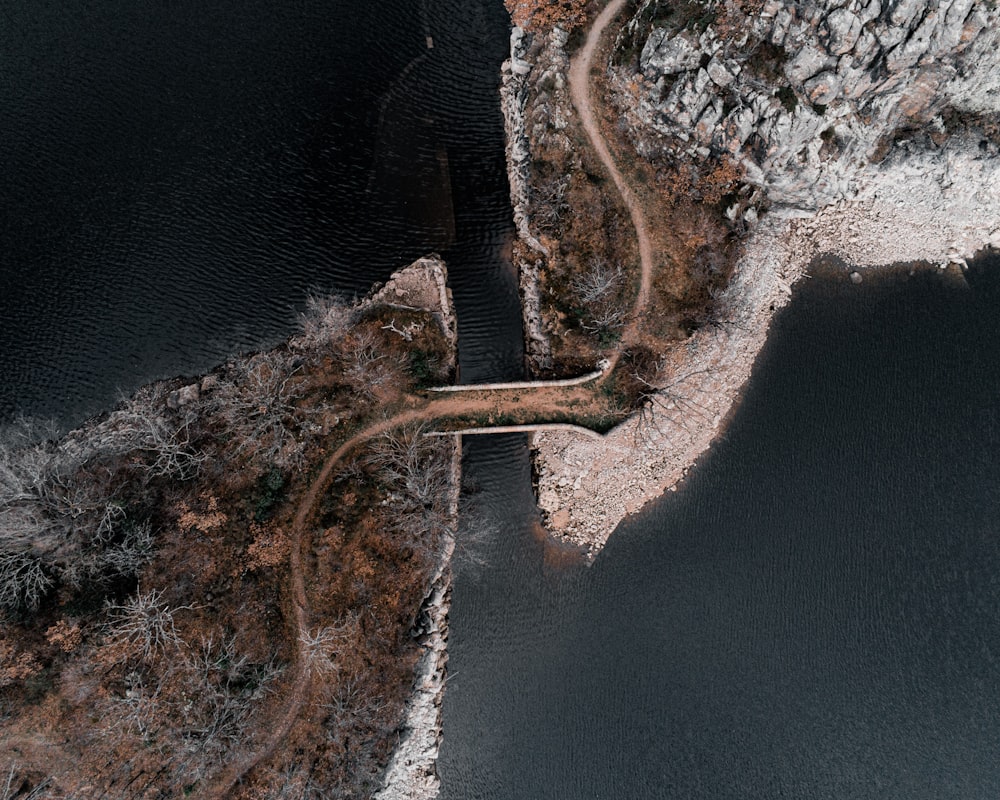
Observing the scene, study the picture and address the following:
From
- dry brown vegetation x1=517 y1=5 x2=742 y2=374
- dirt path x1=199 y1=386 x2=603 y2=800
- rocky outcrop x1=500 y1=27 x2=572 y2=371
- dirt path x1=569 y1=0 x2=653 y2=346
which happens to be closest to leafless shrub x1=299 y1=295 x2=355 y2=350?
dirt path x1=199 y1=386 x2=603 y2=800

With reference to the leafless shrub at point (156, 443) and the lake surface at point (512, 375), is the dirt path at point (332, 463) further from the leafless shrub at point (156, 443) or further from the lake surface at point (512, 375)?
the leafless shrub at point (156, 443)

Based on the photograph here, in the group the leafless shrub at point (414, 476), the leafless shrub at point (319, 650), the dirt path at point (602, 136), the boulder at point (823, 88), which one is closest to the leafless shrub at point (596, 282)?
the dirt path at point (602, 136)

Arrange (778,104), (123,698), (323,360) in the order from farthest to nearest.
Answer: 1. (323,360)
2. (778,104)
3. (123,698)

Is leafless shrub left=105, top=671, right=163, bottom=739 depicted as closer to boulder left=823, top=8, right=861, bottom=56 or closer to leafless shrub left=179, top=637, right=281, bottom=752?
leafless shrub left=179, top=637, right=281, bottom=752

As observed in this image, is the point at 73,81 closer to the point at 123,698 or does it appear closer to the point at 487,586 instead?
the point at 123,698

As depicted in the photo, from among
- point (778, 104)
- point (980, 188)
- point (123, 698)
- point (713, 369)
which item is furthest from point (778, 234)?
point (123, 698)

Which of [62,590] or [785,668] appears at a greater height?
[62,590]

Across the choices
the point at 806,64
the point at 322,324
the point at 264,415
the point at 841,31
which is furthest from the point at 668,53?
the point at 264,415
